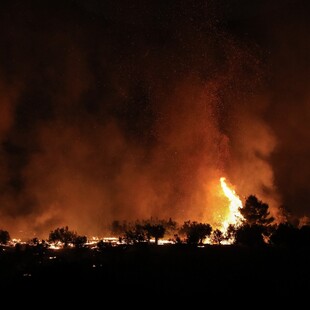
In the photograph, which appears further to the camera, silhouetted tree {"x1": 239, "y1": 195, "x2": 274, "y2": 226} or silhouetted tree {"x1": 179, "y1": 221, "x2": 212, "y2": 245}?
silhouetted tree {"x1": 239, "y1": 195, "x2": 274, "y2": 226}

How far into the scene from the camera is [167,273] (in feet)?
63.7

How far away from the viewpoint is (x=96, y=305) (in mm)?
13852

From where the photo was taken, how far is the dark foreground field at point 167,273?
50.8ft

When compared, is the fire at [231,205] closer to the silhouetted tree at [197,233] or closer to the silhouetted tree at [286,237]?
the silhouetted tree at [197,233]

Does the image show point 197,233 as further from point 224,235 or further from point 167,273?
point 167,273

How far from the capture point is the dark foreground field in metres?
15.5

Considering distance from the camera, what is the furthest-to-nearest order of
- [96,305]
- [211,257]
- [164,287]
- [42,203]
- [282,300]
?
[42,203] → [211,257] → [164,287] → [282,300] → [96,305]

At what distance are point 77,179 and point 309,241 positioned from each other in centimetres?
3686

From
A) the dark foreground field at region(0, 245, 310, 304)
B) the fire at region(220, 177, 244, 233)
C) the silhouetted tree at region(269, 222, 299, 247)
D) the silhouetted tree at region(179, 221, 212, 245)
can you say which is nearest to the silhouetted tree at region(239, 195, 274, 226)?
the fire at region(220, 177, 244, 233)

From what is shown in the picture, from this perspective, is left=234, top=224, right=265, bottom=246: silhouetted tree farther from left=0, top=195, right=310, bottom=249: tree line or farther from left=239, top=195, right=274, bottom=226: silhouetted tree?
left=239, top=195, right=274, bottom=226: silhouetted tree

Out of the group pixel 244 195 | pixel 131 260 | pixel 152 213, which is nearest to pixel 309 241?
pixel 131 260

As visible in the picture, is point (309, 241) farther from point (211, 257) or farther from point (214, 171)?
point (214, 171)

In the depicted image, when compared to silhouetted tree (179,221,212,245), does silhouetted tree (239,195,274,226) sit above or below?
above

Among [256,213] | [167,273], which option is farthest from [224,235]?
[167,273]
